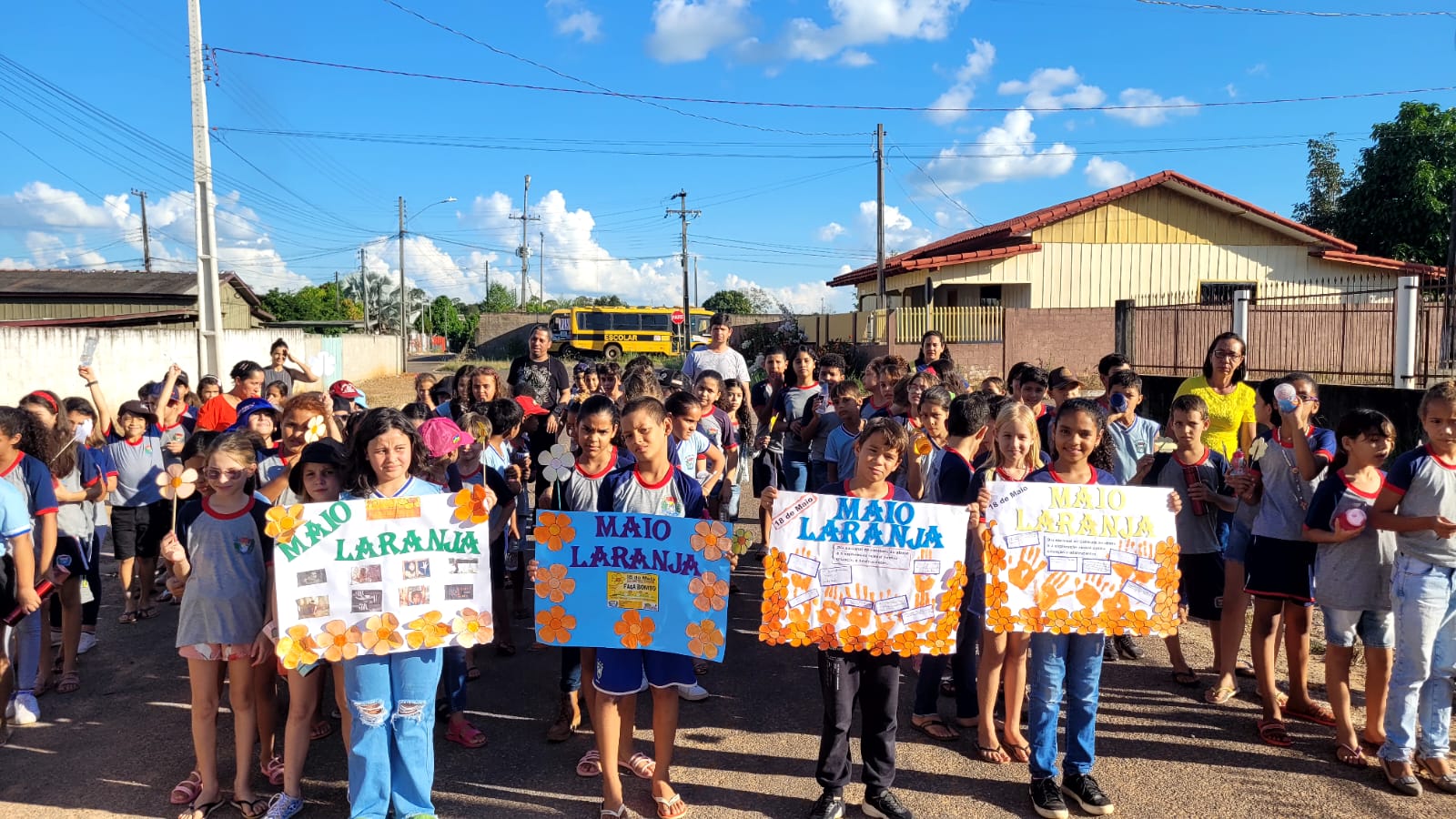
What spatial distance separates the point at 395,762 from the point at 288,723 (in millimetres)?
497

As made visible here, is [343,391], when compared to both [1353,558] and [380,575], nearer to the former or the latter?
[380,575]

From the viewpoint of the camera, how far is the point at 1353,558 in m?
4.16

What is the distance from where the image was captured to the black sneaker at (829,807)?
12.3ft

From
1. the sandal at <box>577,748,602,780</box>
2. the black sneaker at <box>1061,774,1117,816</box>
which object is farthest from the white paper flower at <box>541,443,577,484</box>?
the black sneaker at <box>1061,774,1117,816</box>

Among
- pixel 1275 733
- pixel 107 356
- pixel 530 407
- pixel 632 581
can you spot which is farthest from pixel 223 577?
pixel 107 356

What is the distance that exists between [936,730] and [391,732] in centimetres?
257

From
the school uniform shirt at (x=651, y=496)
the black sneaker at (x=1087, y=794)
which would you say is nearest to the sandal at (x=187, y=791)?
the school uniform shirt at (x=651, y=496)

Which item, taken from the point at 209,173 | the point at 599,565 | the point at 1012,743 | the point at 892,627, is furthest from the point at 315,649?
the point at 209,173

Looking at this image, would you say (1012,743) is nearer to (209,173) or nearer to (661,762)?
(661,762)

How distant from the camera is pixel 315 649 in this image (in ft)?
11.8

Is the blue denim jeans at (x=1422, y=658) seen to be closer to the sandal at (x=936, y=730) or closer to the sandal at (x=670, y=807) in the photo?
the sandal at (x=936, y=730)

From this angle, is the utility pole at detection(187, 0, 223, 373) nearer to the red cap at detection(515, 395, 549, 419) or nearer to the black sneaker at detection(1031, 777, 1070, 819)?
the red cap at detection(515, 395, 549, 419)

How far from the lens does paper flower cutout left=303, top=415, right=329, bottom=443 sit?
4.99 m

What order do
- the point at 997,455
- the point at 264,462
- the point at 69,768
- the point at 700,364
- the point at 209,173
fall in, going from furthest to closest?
the point at 209,173 → the point at 700,364 → the point at 264,462 → the point at 997,455 → the point at 69,768
